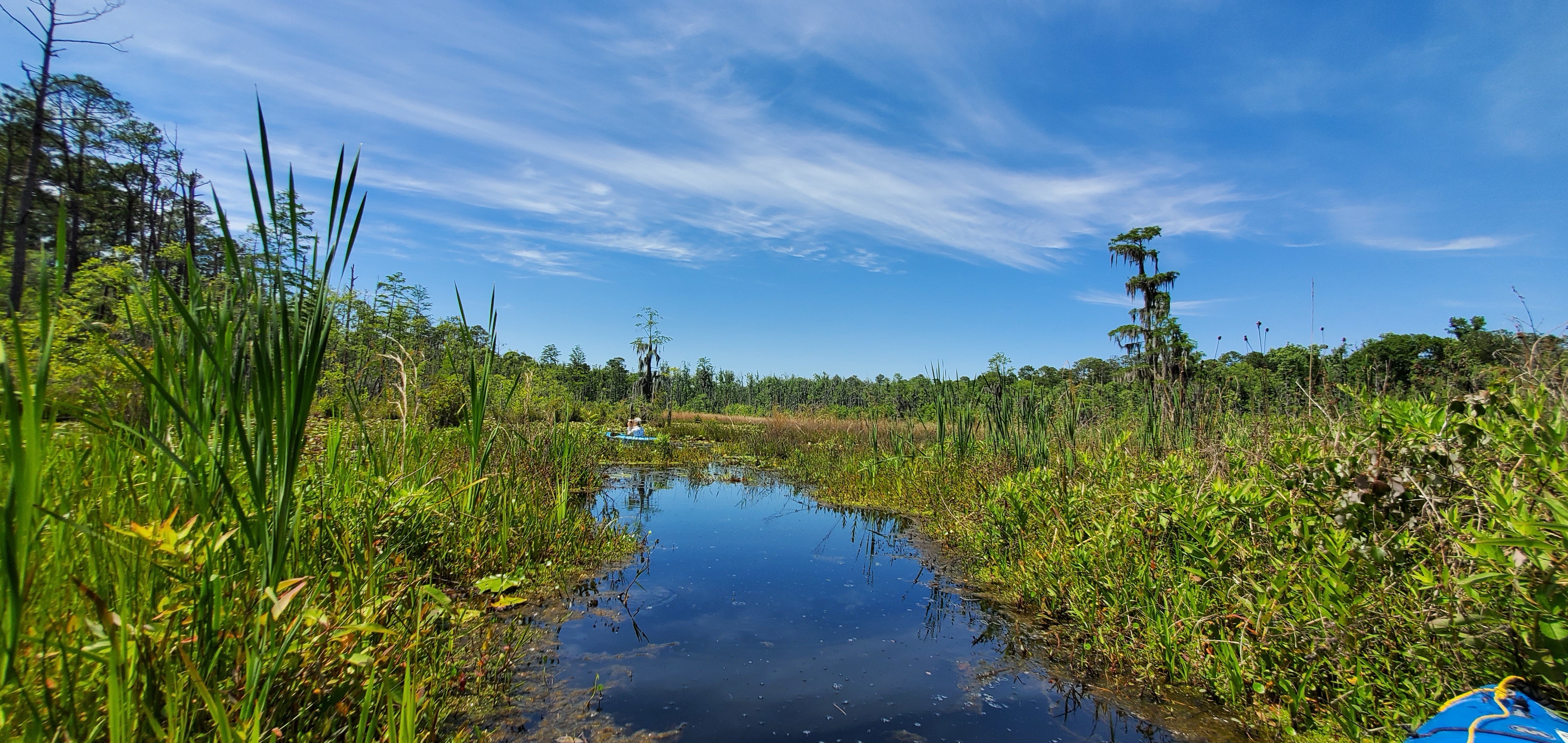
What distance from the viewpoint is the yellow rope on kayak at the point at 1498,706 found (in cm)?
161

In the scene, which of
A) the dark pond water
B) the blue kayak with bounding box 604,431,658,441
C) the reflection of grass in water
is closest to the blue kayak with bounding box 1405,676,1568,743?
the dark pond water

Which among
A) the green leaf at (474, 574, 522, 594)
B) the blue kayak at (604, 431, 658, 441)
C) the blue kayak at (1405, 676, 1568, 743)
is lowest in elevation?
the green leaf at (474, 574, 522, 594)

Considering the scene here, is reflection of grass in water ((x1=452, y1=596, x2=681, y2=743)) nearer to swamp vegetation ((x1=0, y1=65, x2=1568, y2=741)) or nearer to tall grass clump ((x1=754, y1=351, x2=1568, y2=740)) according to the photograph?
swamp vegetation ((x1=0, y1=65, x2=1568, y2=741))

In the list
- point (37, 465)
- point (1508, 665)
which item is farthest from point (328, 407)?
point (1508, 665)

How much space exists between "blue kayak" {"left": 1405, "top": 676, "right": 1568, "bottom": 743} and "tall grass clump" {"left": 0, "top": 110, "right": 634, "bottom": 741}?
2817mm

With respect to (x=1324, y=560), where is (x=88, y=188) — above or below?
above

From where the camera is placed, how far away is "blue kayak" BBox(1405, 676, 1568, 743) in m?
1.55

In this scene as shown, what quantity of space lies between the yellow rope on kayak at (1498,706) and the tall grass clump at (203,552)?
9.19 feet


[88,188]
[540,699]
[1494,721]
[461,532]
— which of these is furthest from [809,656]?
[88,188]

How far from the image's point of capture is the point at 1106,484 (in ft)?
14.4

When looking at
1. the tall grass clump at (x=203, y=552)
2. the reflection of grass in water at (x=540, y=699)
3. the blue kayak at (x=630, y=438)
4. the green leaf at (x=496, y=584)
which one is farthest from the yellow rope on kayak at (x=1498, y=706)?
the blue kayak at (x=630, y=438)

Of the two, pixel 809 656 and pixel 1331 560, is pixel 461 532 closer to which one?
pixel 809 656

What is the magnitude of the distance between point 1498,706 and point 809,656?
2704 millimetres

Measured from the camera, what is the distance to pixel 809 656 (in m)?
3.52
